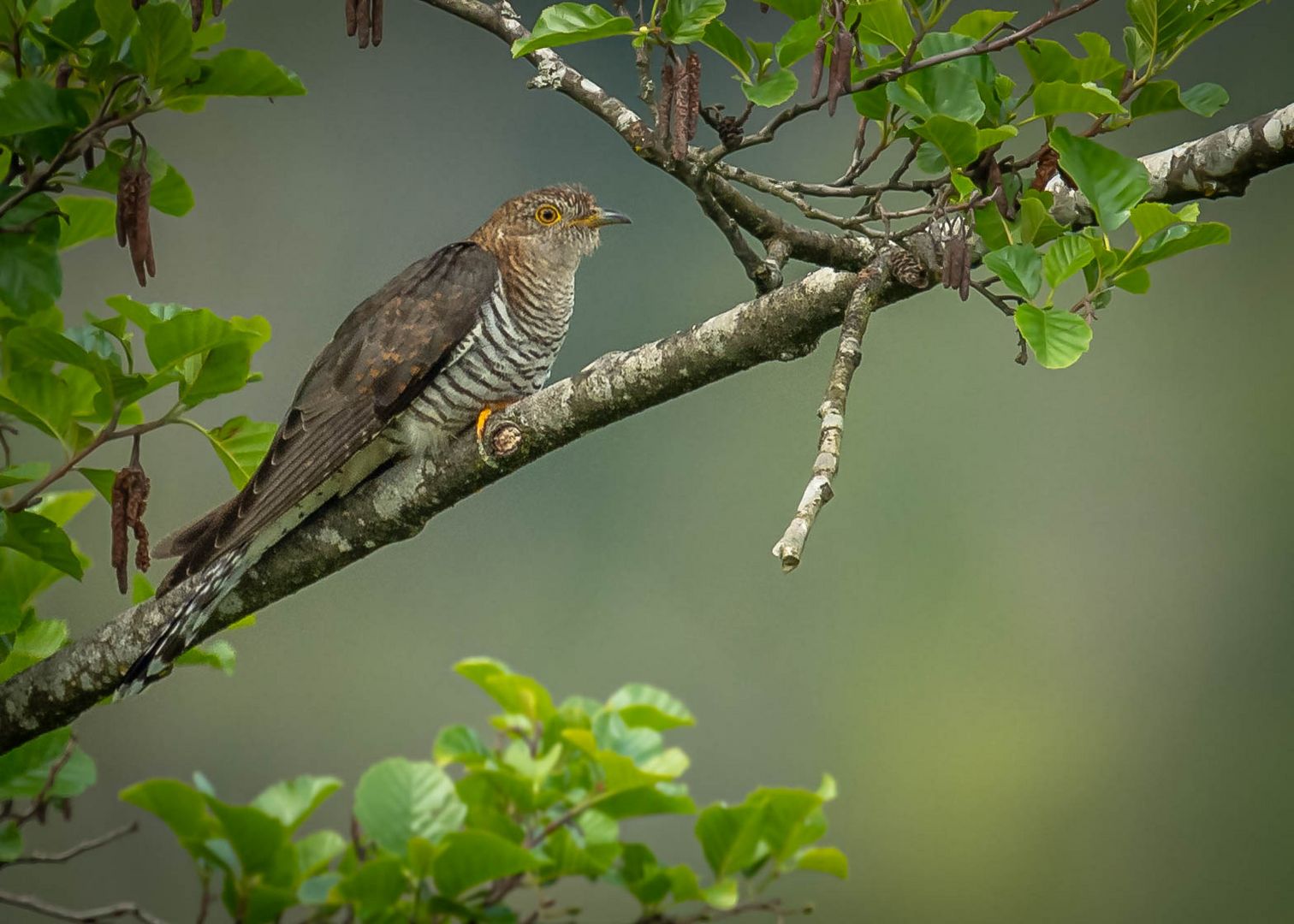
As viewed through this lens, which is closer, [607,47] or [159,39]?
[159,39]

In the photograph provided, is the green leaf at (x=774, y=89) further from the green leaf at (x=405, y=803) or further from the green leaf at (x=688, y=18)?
the green leaf at (x=405, y=803)

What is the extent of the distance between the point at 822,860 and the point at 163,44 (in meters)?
1.04

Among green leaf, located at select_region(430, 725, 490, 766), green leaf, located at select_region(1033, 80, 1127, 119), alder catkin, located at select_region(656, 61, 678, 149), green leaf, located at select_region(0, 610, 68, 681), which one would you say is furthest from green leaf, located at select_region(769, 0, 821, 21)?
green leaf, located at select_region(0, 610, 68, 681)

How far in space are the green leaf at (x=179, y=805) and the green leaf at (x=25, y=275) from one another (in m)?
0.61

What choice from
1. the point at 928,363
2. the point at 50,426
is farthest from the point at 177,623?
the point at 928,363

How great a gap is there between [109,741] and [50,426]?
376 cm

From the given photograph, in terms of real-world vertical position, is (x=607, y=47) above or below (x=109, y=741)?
above

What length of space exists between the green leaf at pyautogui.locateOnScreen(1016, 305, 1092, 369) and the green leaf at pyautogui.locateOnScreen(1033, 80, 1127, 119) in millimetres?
209

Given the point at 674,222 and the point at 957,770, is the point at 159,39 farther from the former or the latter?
the point at 674,222

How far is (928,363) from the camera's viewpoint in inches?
231

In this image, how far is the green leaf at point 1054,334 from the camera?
3.70 ft

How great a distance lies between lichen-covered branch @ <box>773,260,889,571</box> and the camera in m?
0.99

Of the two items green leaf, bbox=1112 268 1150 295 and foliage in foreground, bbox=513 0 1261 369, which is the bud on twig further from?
green leaf, bbox=1112 268 1150 295

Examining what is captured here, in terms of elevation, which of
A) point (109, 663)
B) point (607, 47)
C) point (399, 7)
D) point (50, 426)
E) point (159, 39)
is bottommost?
point (109, 663)
